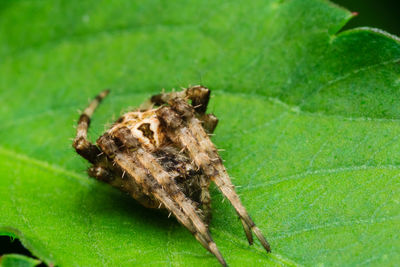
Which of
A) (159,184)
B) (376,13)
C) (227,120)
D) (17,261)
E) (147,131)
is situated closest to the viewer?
(17,261)

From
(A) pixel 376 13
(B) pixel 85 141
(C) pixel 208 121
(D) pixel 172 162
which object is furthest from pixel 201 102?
(A) pixel 376 13

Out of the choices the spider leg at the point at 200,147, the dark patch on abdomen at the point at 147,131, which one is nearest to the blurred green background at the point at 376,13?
the spider leg at the point at 200,147

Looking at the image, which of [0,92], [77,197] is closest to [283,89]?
[77,197]

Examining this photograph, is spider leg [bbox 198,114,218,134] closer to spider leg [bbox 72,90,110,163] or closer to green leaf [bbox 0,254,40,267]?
spider leg [bbox 72,90,110,163]

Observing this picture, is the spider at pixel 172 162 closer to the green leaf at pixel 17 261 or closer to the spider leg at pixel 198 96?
the spider leg at pixel 198 96

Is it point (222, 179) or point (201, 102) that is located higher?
point (201, 102)

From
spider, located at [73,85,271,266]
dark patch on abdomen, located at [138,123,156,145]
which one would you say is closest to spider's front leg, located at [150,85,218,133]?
spider, located at [73,85,271,266]

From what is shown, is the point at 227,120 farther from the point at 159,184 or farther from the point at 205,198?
the point at 159,184
